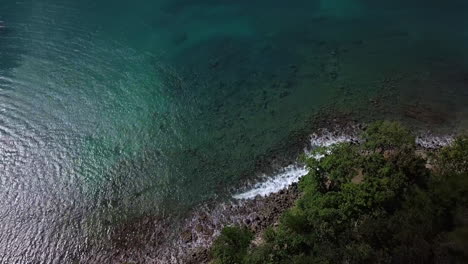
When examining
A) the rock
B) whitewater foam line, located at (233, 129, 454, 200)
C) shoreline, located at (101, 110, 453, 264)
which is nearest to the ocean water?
shoreline, located at (101, 110, 453, 264)

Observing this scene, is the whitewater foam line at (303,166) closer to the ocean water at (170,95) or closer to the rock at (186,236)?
the ocean water at (170,95)

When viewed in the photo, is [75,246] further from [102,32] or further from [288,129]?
[102,32]

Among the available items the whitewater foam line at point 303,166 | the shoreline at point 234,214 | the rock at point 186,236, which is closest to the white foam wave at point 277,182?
the whitewater foam line at point 303,166

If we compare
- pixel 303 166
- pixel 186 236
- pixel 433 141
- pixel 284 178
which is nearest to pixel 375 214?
pixel 284 178

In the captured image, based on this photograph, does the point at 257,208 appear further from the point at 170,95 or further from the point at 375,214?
the point at 170,95

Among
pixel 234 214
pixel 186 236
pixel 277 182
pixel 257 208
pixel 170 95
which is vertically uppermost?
pixel 170 95
